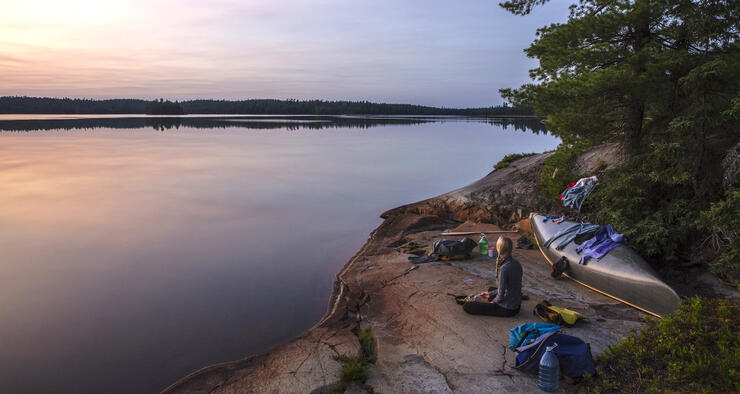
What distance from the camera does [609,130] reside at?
40.6ft

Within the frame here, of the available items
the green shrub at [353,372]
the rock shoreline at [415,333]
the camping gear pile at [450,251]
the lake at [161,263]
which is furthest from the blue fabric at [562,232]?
the green shrub at [353,372]

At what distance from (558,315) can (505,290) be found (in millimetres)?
906

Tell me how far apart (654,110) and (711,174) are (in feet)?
9.18

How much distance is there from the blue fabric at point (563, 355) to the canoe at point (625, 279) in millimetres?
2913

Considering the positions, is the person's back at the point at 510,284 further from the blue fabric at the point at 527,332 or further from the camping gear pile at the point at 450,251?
the camping gear pile at the point at 450,251

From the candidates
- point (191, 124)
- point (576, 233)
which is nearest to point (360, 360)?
point (576, 233)

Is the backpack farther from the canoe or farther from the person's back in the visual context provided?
the canoe

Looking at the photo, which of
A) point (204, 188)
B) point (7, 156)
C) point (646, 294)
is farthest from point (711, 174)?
point (7, 156)

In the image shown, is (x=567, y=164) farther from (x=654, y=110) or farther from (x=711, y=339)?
(x=711, y=339)

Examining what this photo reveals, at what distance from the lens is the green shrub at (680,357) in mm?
4994

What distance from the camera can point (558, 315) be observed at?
6.89 metres

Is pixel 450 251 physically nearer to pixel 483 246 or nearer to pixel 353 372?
pixel 483 246

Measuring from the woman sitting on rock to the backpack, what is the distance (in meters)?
0.38

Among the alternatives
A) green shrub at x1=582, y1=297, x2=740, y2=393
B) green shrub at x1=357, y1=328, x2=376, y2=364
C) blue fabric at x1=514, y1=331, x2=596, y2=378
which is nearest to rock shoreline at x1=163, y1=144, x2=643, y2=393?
green shrub at x1=357, y1=328, x2=376, y2=364
